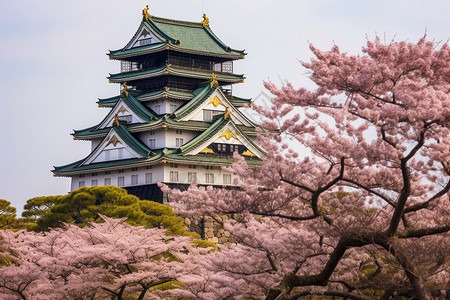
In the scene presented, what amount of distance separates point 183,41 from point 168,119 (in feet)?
25.3

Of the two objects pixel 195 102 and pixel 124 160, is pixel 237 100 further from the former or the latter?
pixel 124 160

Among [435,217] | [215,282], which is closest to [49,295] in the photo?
[215,282]

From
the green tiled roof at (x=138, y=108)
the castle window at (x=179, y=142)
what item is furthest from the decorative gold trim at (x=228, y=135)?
the green tiled roof at (x=138, y=108)

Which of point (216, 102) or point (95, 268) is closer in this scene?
point (95, 268)

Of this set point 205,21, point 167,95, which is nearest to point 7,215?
point 167,95

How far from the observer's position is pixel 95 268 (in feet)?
76.2

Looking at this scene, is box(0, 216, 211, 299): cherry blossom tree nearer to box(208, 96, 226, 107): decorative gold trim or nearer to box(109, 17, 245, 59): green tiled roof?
box(208, 96, 226, 107): decorative gold trim

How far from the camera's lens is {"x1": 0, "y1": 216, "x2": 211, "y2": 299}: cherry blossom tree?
2306 cm

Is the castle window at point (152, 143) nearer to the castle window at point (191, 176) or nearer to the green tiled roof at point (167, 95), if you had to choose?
the green tiled roof at point (167, 95)

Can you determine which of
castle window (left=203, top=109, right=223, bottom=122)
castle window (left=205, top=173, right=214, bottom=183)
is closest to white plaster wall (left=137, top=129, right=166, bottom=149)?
Result: castle window (left=203, top=109, right=223, bottom=122)

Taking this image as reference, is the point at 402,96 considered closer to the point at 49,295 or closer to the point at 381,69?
the point at 381,69

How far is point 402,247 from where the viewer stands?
15.9m

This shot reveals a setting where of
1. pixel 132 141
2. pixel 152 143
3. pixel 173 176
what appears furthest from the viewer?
pixel 152 143

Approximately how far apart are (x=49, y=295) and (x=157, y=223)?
1732cm
